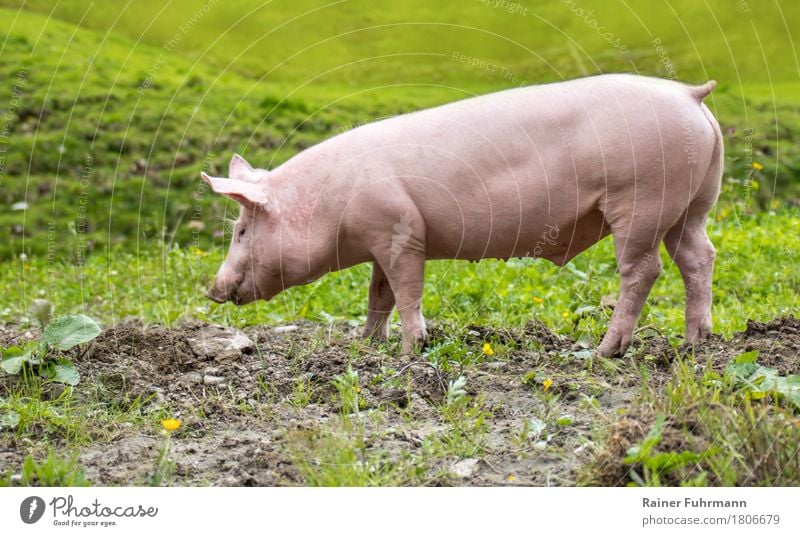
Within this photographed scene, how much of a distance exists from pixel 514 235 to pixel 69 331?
8.57 feet

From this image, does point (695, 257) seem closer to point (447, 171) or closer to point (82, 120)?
point (447, 171)

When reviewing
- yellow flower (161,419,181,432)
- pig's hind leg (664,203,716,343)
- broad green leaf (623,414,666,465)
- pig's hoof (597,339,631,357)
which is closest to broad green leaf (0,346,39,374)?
yellow flower (161,419,181,432)

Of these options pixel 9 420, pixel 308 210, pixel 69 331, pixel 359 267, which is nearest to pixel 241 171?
pixel 308 210

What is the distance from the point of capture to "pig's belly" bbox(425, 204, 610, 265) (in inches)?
243

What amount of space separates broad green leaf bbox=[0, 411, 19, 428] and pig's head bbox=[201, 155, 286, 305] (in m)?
1.67

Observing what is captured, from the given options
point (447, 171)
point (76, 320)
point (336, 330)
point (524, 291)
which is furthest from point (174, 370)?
point (524, 291)

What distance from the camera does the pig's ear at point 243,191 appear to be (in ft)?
20.2

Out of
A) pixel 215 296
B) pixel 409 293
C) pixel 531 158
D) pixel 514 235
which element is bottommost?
pixel 215 296

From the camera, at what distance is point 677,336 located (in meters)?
6.74

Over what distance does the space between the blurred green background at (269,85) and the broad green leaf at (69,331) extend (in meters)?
5.17

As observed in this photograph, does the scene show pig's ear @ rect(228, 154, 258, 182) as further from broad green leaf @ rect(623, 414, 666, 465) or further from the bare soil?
broad green leaf @ rect(623, 414, 666, 465)

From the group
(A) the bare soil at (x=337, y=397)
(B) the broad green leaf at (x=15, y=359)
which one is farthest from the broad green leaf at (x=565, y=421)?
(B) the broad green leaf at (x=15, y=359)

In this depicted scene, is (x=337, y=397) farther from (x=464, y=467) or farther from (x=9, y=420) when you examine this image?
(x=9, y=420)

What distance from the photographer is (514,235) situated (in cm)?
625
